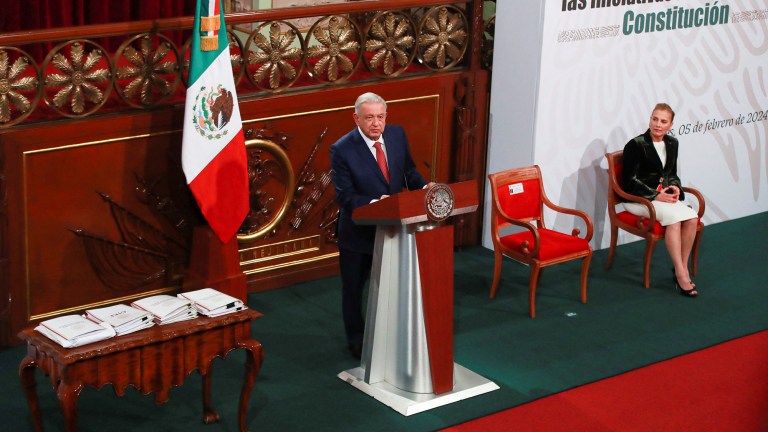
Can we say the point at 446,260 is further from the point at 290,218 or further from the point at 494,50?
the point at 494,50

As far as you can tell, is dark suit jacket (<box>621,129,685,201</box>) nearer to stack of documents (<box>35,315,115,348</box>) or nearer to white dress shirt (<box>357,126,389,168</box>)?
white dress shirt (<box>357,126,389,168</box>)

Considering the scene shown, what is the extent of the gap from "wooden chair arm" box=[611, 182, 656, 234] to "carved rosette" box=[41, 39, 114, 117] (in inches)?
150

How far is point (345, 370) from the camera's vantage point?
202 inches

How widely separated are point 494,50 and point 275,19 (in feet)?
6.40

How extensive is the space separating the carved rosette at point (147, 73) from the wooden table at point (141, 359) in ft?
6.68

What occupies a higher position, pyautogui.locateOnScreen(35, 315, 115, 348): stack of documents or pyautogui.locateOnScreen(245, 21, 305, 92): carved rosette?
pyautogui.locateOnScreen(245, 21, 305, 92): carved rosette

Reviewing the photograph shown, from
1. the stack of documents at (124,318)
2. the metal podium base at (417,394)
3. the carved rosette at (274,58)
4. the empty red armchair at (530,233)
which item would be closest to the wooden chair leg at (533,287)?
the empty red armchair at (530,233)

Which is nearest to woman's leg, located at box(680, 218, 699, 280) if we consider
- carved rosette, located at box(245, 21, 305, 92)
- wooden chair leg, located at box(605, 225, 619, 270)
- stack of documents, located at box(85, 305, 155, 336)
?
wooden chair leg, located at box(605, 225, 619, 270)

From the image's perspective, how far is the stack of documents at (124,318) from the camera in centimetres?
394

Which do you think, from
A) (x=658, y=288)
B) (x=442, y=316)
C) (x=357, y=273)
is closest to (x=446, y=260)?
(x=442, y=316)

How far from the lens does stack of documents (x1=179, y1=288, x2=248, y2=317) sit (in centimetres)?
417

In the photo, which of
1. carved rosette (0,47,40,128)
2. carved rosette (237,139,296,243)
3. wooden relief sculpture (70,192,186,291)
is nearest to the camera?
carved rosette (0,47,40,128)

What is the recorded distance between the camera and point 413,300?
4574 mm

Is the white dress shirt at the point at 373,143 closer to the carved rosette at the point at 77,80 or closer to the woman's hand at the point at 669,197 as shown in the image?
the carved rosette at the point at 77,80
